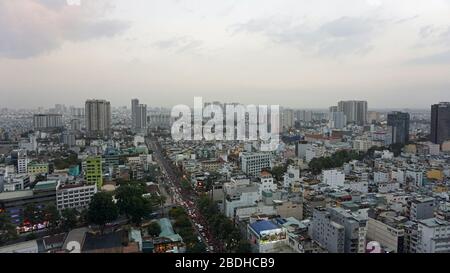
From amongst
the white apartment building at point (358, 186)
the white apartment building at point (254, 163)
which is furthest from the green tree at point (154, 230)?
the white apartment building at point (254, 163)

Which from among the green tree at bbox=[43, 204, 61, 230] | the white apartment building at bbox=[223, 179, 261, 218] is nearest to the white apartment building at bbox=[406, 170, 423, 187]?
the white apartment building at bbox=[223, 179, 261, 218]

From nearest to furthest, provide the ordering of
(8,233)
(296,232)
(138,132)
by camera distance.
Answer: (8,233), (296,232), (138,132)

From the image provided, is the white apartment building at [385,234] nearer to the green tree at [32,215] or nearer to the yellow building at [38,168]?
the green tree at [32,215]

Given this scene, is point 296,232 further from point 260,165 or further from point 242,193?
point 260,165

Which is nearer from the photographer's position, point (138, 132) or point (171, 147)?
point (138, 132)

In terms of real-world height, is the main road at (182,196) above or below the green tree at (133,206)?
below

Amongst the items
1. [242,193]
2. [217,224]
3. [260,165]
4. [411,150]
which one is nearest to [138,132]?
[260,165]

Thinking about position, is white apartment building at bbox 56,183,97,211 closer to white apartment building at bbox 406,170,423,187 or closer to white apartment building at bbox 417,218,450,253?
white apartment building at bbox 417,218,450,253
